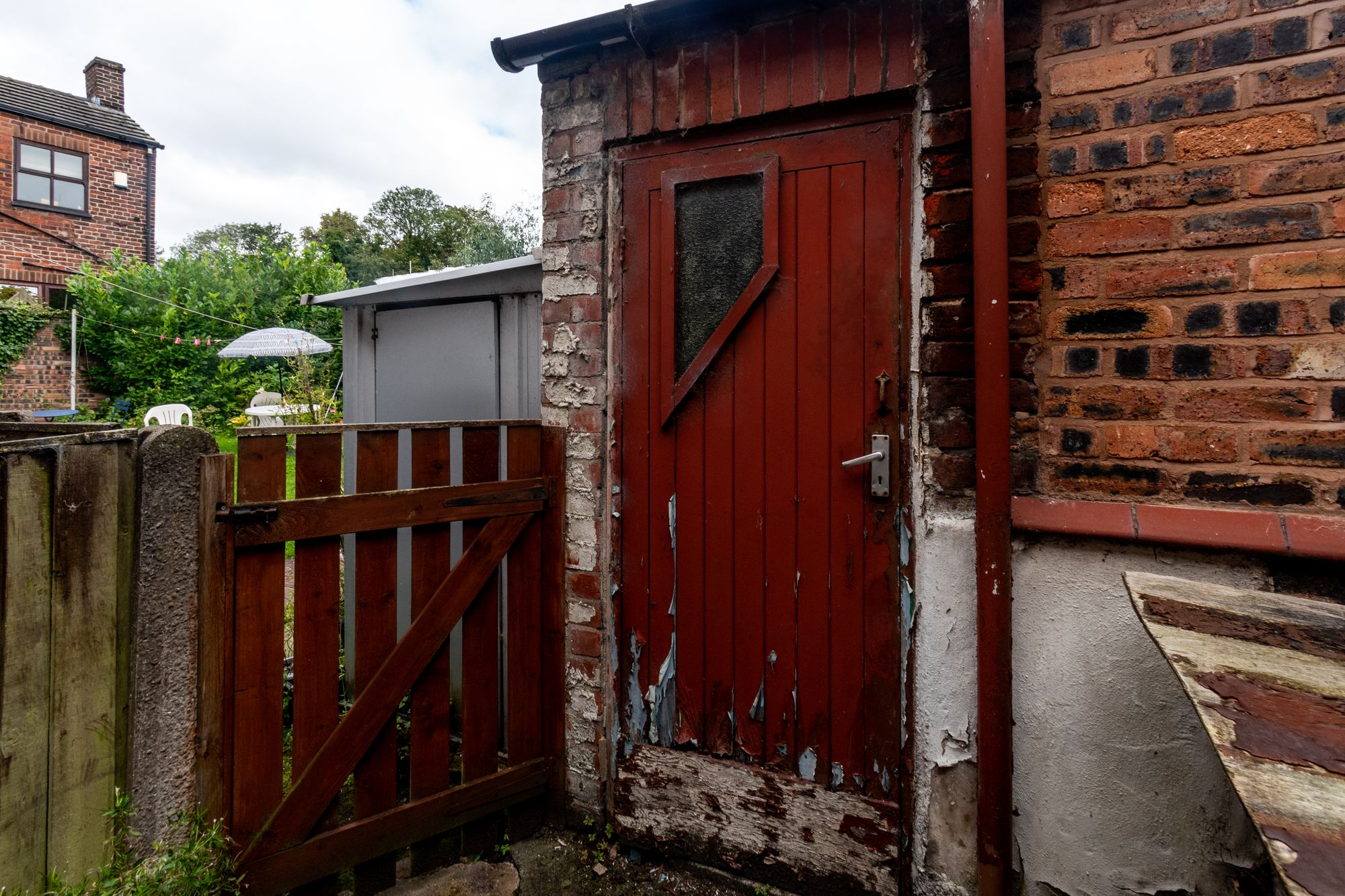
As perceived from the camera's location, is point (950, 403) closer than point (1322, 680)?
No

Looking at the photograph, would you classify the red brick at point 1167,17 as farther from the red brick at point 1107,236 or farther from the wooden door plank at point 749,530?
the wooden door plank at point 749,530

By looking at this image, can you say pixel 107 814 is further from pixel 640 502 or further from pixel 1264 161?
pixel 1264 161

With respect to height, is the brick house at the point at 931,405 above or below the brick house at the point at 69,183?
below

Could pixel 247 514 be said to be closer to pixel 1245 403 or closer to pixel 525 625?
pixel 525 625

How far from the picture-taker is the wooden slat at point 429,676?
85.2 inches

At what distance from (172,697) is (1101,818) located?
2384 millimetres

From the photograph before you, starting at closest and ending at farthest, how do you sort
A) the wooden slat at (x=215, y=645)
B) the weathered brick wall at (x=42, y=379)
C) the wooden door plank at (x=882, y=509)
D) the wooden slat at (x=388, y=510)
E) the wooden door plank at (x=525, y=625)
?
1. the wooden slat at (x=215, y=645)
2. the wooden slat at (x=388, y=510)
3. the wooden door plank at (x=882, y=509)
4. the wooden door plank at (x=525, y=625)
5. the weathered brick wall at (x=42, y=379)

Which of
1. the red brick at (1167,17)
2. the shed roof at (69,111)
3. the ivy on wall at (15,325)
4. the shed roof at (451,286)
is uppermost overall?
the shed roof at (69,111)

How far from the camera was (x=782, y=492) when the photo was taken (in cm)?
212

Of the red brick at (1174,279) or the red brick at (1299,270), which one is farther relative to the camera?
the red brick at (1174,279)

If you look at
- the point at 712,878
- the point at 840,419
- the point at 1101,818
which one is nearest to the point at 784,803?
the point at 712,878

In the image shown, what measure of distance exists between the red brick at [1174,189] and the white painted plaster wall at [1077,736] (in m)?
0.86

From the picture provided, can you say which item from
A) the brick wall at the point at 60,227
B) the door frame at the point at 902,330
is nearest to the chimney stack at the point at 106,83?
the brick wall at the point at 60,227

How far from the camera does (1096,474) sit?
5.62 feet
